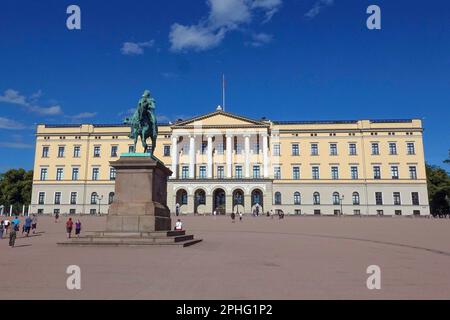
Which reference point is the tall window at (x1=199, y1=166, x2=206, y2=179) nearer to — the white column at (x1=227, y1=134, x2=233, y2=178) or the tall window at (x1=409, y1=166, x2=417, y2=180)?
the white column at (x1=227, y1=134, x2=233, y2=178)

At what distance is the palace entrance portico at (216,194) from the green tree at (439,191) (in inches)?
1288

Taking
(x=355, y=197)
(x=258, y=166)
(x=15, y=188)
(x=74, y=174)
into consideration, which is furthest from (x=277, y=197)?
(x=15, y=188)

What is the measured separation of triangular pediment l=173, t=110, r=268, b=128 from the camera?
213ft

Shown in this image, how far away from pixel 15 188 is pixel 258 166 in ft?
157

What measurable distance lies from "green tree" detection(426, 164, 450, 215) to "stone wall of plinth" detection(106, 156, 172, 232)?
65.6 metres

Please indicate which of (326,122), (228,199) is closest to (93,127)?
(228,199)

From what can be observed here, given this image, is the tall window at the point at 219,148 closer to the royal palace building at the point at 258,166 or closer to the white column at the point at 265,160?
the royal palace building at the point at 258,166

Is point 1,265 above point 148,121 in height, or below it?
below

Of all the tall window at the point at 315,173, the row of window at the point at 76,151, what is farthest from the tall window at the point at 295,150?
the row of window at the point at 76,151

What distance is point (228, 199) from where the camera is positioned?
61.1 m

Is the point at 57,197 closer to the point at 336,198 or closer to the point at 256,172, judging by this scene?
the point at 256,172

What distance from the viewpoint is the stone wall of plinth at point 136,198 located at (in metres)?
14.7

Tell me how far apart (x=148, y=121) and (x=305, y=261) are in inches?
399
